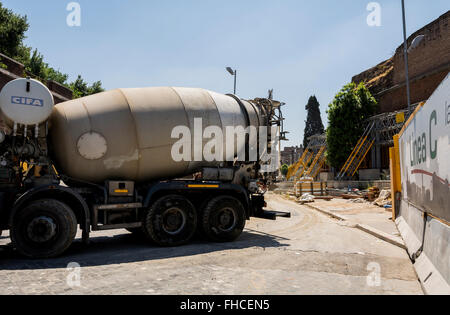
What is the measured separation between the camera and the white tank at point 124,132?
700cm

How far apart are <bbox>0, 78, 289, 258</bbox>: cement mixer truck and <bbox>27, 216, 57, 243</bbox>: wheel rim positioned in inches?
0.7

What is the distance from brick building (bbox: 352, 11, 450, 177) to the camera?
2819 centimetres

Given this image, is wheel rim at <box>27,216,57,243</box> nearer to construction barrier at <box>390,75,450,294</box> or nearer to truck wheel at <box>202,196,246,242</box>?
truck wheel at <box>202,196,246,242</box>

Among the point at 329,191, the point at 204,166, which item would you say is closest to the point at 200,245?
the point at 204,166

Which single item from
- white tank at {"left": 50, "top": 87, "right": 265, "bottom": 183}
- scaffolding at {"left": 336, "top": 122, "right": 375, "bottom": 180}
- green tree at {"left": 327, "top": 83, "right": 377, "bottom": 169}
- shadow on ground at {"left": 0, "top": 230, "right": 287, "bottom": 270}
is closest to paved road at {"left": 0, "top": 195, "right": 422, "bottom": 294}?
shadow on ground at {"left": 0, "top": 230, "right": 287, "bottom": 270}

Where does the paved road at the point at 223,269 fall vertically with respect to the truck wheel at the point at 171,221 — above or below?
below

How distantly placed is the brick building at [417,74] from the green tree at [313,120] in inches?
939

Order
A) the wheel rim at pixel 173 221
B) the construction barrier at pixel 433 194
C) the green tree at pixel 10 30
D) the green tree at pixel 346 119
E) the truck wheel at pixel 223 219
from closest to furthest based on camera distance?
the construction barrier at pixel 433 194 → the wheel rim at pixel 173 221 → the truck wheel at pixel 223 219 → the green tree at pixel 10 30 → the green tree at pixel 346 119

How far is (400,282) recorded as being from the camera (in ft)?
15.9

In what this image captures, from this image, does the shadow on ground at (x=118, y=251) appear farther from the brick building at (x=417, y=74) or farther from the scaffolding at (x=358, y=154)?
the brick building at (x=417, y=74)

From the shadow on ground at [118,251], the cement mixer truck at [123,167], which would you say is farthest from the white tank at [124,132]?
the shadow on ground at [118,251]

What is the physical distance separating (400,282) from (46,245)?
5977mm

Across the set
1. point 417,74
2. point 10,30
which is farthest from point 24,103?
point 417,74
